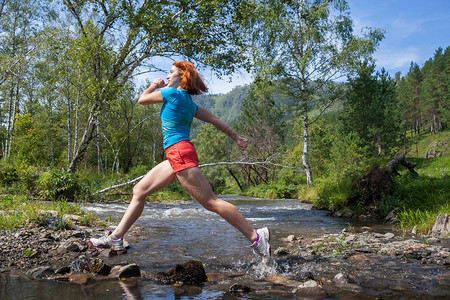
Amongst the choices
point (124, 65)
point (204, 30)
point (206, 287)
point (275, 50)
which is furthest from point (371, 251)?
point (275, 50)

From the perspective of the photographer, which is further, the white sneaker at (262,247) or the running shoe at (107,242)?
the running shoe at (107,242)

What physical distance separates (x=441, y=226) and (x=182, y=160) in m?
5.25

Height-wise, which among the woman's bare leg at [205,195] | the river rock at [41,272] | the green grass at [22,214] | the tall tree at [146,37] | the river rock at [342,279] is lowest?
the river rock at [342,279]

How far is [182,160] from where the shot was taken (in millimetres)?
3275

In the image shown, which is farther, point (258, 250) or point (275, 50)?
point (275, 50)

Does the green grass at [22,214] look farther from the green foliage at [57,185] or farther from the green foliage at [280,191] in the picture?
the green foliage at [280,191]

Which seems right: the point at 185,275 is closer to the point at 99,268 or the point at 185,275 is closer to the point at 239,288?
the point at 239,288

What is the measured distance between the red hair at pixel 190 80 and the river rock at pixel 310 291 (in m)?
2.30

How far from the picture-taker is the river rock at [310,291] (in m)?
2.61

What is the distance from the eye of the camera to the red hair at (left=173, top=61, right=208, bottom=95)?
3.61 metres

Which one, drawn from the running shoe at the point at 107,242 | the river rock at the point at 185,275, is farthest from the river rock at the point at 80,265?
the river rock at the point at 185,275

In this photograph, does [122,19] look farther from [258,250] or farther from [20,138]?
[20,138]

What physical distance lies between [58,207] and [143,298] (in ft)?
15.0

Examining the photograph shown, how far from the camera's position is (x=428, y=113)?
242ft
